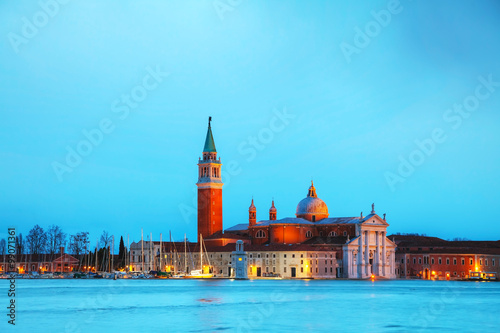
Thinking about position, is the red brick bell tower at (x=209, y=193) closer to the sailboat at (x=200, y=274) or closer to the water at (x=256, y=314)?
the sailboat at (x=200, y=274)

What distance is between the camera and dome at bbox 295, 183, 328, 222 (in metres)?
91.6

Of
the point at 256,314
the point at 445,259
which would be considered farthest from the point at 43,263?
the point at 256,314

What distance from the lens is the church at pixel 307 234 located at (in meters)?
84.6

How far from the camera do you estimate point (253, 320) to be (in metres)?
31.8

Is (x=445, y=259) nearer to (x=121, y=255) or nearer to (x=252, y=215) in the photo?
(x=252, y=215)

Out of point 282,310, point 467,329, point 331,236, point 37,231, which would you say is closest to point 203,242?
point 331,236

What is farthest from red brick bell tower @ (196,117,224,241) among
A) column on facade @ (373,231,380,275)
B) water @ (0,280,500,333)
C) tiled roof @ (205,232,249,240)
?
water @ (0,280,500,333)

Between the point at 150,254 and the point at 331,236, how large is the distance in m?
21.0

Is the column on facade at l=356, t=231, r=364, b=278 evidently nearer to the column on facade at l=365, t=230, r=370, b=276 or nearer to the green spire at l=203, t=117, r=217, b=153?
the column on facade at l=365, t=230, r=370, b=276

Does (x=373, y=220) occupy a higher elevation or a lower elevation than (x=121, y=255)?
higher

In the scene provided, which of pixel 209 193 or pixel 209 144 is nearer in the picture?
pixel 209 193

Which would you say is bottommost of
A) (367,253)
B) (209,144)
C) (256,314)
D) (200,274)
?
(256,314)

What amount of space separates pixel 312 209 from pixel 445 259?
1456 centimetres

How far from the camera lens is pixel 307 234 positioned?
89.1 meters
